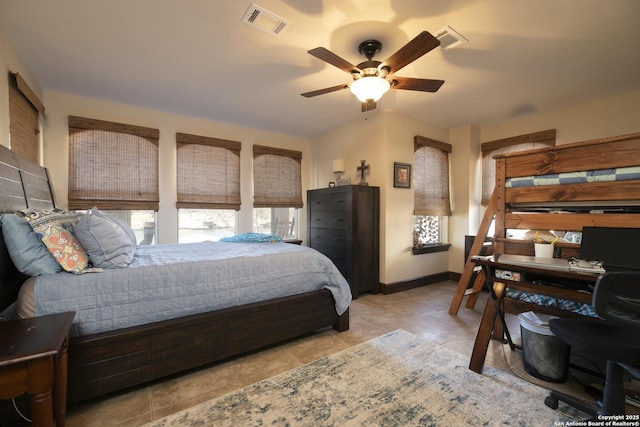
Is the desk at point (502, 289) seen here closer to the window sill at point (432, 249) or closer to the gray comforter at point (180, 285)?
the gray comforter at point (180, 285)

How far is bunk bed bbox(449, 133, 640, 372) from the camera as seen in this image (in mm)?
1796

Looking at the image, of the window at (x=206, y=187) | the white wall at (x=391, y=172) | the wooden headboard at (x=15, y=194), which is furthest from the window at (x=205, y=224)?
the white wall at (x=391, y=172)

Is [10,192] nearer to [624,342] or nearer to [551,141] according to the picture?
[624,342]

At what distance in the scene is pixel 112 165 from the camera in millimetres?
3443

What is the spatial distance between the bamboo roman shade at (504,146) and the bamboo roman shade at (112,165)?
4.74 m

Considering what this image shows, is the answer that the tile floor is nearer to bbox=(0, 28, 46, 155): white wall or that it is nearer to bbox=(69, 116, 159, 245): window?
bbox=(0, 28, 46, 155): white wall

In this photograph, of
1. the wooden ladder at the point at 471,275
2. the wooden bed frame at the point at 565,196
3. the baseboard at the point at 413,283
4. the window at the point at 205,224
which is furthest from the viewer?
the window at the point at 205,224

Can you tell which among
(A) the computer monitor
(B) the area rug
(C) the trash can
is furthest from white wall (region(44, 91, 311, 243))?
(A) the computer monitor

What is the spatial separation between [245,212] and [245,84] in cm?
208

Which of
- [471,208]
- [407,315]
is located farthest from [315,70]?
[471,208]

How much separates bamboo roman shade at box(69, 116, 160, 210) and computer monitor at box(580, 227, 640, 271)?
4510 mm

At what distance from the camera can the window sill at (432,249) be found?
4.14m

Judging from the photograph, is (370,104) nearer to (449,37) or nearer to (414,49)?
(414,49)

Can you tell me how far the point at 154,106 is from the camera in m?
3.60
